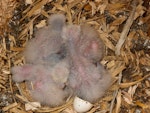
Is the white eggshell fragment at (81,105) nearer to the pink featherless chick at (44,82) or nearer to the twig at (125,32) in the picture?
the pink featherless chick at (44,82)

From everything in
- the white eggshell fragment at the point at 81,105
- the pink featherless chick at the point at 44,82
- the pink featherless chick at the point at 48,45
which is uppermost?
the pink featherless chick at the point at 48,45

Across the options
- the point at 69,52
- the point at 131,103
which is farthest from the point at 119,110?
the point at 69,52

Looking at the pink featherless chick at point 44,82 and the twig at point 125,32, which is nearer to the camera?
the pink featherless chick at point 44,82

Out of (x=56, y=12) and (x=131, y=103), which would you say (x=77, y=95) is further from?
(x=56, y=12)

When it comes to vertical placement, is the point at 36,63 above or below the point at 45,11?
below

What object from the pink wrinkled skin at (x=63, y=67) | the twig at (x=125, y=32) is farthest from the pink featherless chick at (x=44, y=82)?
the twig at (x=125, y=32)

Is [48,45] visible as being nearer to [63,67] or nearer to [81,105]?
[63,67]

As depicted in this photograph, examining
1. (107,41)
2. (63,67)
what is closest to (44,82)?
(63,67)
